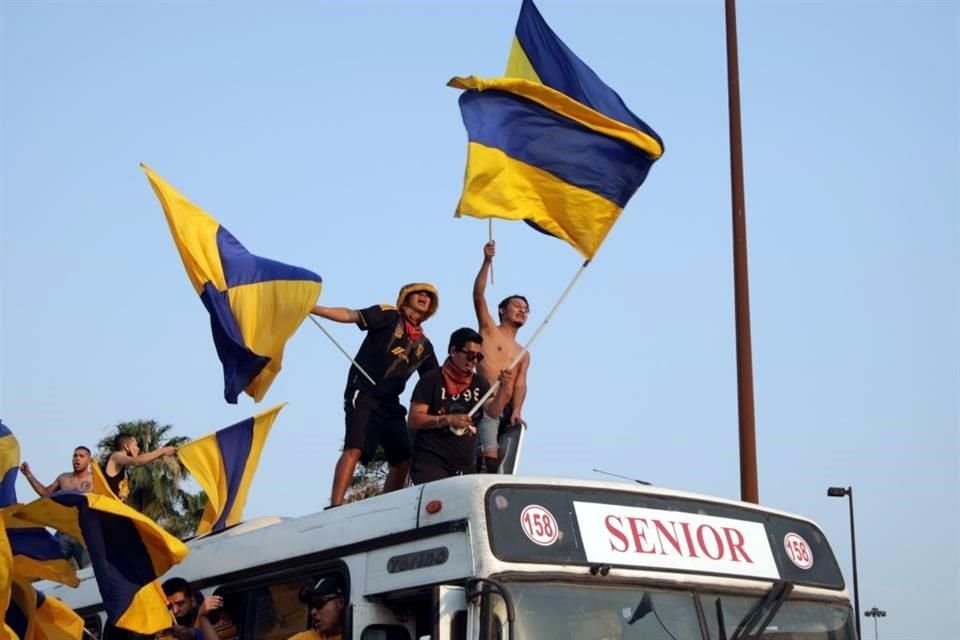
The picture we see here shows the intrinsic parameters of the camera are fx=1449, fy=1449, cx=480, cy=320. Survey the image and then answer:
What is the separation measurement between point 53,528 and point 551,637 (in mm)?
2875

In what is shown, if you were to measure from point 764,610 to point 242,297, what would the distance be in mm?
4354

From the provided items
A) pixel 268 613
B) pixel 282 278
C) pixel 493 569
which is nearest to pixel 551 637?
pixel 493 569

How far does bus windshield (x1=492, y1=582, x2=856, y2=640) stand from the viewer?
19.8 feet

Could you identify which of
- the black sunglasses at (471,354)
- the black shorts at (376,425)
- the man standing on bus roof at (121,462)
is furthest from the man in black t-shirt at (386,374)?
the man standing on bus roof at (121,462)

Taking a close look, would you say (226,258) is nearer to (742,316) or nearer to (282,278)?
(282,278)

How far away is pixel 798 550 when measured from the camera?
7.17 meters

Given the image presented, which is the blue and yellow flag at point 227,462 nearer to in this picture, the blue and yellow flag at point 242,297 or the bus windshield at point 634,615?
the blue and yellow flag at point 242,297

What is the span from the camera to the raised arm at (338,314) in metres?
9.18

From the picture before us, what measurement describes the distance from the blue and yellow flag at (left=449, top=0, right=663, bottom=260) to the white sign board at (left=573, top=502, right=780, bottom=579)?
348 centimetres

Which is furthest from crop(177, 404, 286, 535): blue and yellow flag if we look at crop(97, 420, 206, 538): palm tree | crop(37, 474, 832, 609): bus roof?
crop(97, 420, 206, 538): palm tree

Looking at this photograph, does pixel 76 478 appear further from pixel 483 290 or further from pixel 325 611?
pixel 325 611

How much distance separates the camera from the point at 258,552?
7.50m

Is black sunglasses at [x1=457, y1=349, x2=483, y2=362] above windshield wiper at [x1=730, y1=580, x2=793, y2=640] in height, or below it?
above

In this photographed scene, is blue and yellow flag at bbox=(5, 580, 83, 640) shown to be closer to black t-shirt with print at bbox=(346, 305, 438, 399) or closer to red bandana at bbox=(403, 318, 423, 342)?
black t-shirt with print at bbox=(346, 305, 438, 399)
